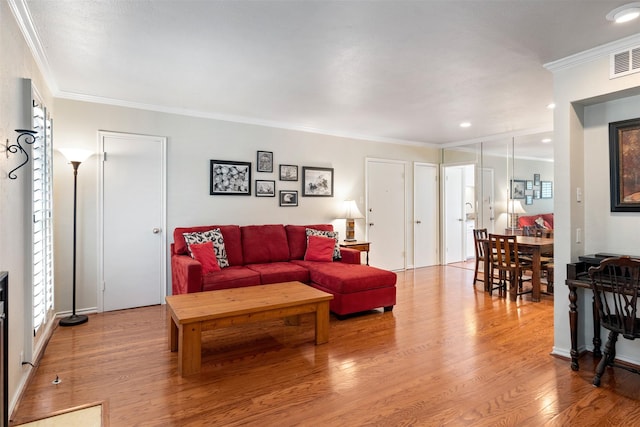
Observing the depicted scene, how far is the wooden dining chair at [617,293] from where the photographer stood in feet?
7.39

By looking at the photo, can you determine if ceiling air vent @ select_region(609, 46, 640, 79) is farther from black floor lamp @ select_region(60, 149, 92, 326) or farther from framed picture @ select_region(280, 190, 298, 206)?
black floor lamp @ select_region(60, 149, 92, 326)

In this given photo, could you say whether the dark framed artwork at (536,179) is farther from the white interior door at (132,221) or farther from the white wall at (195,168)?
the white interior door at (132,221)

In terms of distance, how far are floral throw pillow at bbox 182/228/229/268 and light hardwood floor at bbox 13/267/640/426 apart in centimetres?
88

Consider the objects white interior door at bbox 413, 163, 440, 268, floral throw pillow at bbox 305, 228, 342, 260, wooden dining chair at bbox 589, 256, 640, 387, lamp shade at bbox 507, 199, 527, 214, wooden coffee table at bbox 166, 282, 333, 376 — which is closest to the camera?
wooden dining chair at bbox 589, 256, 640, 387

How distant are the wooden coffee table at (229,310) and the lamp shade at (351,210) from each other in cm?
230

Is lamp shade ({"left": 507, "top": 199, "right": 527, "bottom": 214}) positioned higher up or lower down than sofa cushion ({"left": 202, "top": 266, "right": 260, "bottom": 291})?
higher up

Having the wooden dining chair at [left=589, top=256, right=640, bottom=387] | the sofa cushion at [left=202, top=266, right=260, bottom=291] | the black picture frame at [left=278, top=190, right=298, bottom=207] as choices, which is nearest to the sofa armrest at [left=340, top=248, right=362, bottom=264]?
the black picture frame at [left=278, top=190, right=298, bottom=207]

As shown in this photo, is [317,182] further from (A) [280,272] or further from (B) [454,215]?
(B) [454,215]

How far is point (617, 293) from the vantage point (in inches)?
93.3

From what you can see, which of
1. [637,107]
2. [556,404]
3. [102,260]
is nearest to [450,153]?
[637,107]

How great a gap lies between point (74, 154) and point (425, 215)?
223 inches

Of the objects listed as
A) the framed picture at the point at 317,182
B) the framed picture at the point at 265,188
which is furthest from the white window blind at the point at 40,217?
the framed picture at the point at 317,182

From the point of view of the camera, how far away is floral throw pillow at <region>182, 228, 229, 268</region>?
4.05m

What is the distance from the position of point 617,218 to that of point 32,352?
15.1 feet
